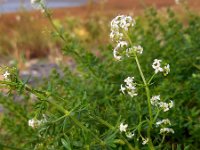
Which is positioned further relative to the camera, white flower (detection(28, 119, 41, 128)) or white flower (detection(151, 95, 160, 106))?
white flower (detection(151, 95, 160, 106))

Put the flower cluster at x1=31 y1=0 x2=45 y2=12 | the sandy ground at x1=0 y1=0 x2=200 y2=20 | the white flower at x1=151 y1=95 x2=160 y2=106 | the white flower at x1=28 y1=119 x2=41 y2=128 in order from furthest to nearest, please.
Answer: the sandy ground at x1=0 y1=0 x2=200 y2=20 → the flower cluster at x1=31 y1=0 x2=45 y2=12 → the white flower at x1=151 y1=95 x2=160 y2=106 → the white flower at x1=28 y1=119 x2=41 y2=128

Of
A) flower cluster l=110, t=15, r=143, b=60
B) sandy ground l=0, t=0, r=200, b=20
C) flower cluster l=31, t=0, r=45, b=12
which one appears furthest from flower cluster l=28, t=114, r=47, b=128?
sandy ground l=0, t=0, r=200, b=20

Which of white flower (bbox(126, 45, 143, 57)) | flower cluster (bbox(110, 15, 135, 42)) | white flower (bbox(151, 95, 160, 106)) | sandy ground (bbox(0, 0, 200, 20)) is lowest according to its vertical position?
white flower (bbox(151, 95, 160, 106))

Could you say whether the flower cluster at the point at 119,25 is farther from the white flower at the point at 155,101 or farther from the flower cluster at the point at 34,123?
the flower cluster at the point at 34,123

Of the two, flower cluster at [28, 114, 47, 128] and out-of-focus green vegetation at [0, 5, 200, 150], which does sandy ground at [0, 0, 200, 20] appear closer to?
out-of-focus green vegetation at [0, 5, 200, 150]

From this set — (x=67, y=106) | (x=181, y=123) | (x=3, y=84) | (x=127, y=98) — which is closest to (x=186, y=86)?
(x=181, y=123)

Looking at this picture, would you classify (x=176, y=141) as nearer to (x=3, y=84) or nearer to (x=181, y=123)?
(x=181, y=123)

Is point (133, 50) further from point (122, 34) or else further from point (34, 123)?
point (34, 123)

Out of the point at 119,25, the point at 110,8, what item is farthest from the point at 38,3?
the point at 110,8
